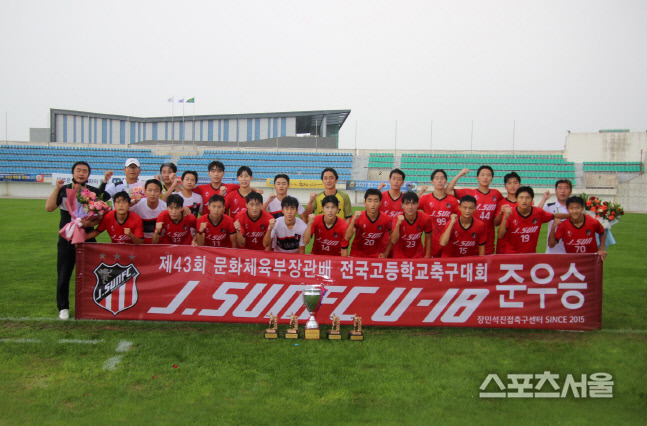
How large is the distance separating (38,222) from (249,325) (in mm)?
16367

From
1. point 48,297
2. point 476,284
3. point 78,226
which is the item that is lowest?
point 48,297

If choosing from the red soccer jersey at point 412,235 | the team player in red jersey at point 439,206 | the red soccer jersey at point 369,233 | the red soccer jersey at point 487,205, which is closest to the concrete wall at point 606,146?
the red soccer jersey at point 487,205

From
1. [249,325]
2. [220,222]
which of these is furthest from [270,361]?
[220,222]

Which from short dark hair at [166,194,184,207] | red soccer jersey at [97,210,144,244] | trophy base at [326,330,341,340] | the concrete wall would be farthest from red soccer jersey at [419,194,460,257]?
the concrete wall

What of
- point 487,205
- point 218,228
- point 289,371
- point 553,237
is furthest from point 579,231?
point 218,228

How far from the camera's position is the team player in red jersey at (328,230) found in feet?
21.0

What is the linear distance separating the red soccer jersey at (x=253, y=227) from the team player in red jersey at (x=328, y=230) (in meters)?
0.66

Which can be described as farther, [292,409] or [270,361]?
[270,361]

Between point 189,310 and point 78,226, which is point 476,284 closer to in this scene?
point 189,310

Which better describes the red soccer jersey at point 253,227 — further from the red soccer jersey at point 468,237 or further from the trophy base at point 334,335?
the red soccer jersey at point 468,237

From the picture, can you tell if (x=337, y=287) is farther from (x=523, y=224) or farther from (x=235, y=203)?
(x=523, y=224)

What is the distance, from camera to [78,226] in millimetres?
6180

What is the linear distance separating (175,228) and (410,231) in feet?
10.6

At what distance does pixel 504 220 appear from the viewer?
22.4 ft
